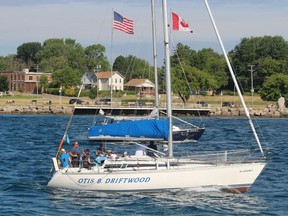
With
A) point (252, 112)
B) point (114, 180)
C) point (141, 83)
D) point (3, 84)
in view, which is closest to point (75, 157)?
point (114, 180)

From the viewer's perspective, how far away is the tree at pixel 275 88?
15950 cm

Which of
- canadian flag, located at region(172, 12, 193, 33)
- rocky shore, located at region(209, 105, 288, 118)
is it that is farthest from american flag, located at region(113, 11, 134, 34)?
rocky shore, located at region(209, 105, 288, 118)

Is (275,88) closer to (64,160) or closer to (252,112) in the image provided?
(252,112)

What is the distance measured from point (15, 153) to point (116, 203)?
91.4 feet

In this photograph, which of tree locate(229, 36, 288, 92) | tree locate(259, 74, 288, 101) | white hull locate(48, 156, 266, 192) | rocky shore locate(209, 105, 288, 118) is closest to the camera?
white hull locate(48, 156, 266, 192)

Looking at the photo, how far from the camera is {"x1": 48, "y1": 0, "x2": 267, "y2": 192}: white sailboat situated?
33656 mm

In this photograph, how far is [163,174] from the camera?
33.6 meters

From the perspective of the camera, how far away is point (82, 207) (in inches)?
1255

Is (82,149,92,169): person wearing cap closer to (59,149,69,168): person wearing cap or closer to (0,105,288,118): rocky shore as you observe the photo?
(59,149,69,168): person wearing cap

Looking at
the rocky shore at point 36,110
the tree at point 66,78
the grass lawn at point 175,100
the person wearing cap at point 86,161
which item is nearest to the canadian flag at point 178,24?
the person wearing cap at point 86,161

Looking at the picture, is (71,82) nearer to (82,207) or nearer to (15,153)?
(15,153)

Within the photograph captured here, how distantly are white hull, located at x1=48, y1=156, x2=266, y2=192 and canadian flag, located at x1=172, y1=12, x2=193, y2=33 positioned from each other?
265 inches

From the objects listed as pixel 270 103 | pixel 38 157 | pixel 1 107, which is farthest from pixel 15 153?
pixel 270 103

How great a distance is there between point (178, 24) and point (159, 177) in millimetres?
7810
